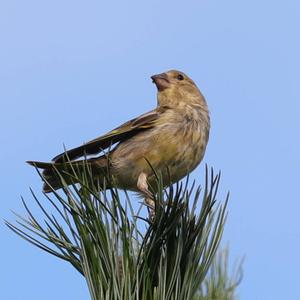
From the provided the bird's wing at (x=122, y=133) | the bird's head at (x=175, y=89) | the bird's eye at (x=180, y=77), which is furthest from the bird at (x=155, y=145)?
the bird's eye at (x=180, y=77)

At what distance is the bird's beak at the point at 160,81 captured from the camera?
21.2ft

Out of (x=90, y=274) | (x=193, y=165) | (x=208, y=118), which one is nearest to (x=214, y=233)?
(x=90, y=274)

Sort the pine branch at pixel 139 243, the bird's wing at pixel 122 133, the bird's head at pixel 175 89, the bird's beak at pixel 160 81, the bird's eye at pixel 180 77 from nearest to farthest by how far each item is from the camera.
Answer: the pine branch at pixel 139 243 < the bird's wing at pixel 122 133 < the bird's head at pixel 175 89 < the bird's beak at pixel 160 81 < the bird's eye at pixel 180 77

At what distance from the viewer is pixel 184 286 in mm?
2248

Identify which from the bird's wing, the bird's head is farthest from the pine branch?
the bird's head

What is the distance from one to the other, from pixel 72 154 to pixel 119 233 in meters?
2.18

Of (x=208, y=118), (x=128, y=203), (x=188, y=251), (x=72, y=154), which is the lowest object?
(x=188, y=251)

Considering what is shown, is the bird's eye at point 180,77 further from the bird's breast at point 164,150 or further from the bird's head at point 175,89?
the bird's breast at point 164,150

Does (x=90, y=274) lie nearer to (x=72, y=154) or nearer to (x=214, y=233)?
(x=214, y=233)

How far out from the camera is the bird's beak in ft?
21.2

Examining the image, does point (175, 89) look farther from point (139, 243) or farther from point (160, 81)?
point (139, 243)

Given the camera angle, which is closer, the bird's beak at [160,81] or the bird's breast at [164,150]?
the bird's breast at [164,150]

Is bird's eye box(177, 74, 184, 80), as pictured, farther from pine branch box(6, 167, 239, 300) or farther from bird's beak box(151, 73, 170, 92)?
pine branch box(6, 167, 239, 300)

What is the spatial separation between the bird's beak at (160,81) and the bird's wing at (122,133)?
0.52 metres
